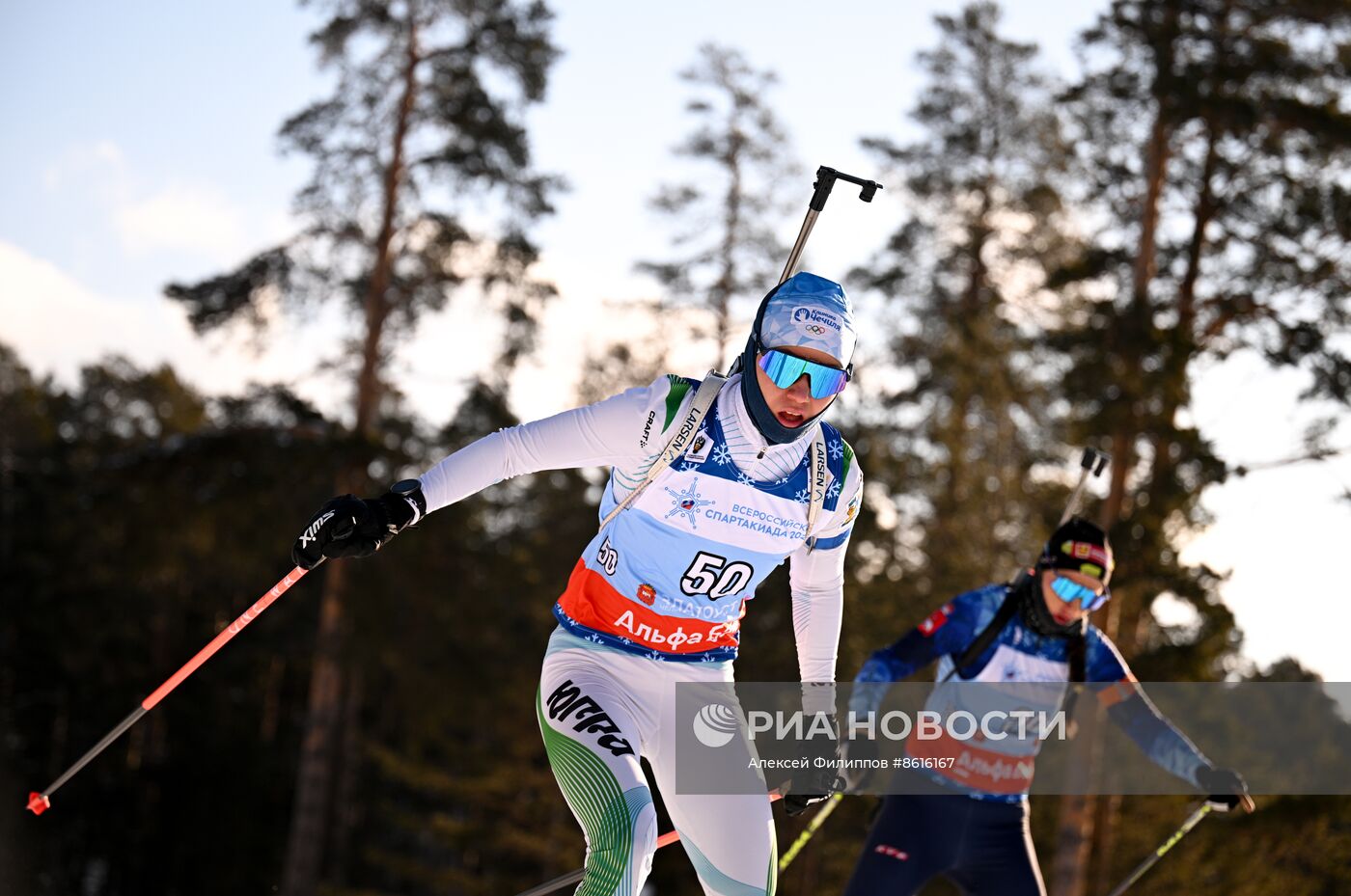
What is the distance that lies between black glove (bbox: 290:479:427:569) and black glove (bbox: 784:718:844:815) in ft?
5.37

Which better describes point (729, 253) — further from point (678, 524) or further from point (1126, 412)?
point (678, 524)

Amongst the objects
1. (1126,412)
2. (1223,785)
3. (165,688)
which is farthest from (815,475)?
(1126,412)

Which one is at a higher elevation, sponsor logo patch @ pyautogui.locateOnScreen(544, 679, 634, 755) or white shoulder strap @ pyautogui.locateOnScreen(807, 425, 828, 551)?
white shoulder strap @ pyautogui.locateOnScreen(807, 425, 828, 551)

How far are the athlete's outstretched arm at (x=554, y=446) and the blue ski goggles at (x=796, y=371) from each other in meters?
0.38

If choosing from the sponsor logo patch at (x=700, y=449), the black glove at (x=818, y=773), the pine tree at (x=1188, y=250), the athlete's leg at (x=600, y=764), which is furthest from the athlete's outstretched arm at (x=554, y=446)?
the pine tree at (x=1188, y=250)

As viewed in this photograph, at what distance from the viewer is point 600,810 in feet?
12.4

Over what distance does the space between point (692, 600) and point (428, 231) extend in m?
14.5

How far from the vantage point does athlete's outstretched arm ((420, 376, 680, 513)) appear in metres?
4.11

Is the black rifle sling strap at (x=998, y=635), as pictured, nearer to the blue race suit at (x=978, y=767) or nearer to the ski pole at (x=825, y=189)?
the blue race suit at (x=978, y=767)

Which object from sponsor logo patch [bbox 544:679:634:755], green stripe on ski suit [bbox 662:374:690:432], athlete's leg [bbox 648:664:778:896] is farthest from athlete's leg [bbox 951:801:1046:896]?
green stripe on ski suit [bbox 662:374:690:432]

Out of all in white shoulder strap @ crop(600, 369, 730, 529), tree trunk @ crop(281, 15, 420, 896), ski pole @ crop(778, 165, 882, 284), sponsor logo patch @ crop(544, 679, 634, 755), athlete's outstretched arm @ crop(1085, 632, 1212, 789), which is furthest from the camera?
tree trunk @ crop(281, 15, 420, 896)

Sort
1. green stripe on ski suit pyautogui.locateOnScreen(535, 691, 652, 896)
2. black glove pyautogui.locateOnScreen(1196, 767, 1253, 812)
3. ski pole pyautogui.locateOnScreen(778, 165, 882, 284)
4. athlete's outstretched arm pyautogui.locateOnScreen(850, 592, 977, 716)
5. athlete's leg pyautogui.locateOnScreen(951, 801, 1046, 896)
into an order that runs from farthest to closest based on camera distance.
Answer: black glove pyautogui.locateOnScreen(1196, 767, 1253, 812), athlete's outstretched arm pyautogui.locateOnScreen(850, 592, 977, 716), athlete's leg pyautogui.locateOnScreen(951, 801, 1046, 896), ski pole pyautogui.locateOnScreen(778, 165, 882, 284), green stripe on ski suit pyautogui.locateOnScreen(535, 691, 652, 896)

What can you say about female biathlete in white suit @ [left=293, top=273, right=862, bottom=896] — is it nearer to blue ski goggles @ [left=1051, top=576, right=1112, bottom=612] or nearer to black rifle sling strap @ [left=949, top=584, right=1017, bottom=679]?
black rifle sling strap @ [left=949, top=584, right=1017, bottom=679]

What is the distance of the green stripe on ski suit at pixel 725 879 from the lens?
4.06 m
